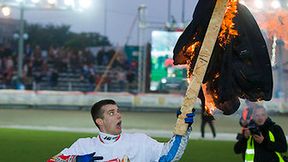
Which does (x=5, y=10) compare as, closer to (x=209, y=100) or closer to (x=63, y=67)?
(x=63, y=67)

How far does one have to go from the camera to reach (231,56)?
17.4 feet

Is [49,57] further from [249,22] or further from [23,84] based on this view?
[249,22]

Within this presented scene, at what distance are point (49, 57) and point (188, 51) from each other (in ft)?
123

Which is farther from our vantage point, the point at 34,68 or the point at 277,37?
the point at 34,68

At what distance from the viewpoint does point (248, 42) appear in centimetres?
529

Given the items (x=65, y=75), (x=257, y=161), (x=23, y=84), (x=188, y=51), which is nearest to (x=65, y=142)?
(x=257, y=161)

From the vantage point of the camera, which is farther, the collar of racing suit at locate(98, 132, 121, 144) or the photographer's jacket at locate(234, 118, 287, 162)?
the photographer's jacket at locate(234, 118, 287, 162)

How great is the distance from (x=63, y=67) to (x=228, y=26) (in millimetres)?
36439

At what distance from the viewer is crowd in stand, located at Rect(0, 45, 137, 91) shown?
38.7 meters

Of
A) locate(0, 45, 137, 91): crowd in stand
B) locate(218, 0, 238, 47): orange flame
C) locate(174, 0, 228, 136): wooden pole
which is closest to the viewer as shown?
locate(174, 0, 228, 136): wooden pole

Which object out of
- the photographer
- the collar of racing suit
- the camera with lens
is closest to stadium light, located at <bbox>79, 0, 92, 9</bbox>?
the photographer

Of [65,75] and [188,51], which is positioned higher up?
[188,51]

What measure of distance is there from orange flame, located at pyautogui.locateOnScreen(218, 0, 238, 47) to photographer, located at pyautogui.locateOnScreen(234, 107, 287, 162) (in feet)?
8.93

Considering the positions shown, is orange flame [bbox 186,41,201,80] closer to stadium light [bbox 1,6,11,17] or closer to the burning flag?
the burning flag
